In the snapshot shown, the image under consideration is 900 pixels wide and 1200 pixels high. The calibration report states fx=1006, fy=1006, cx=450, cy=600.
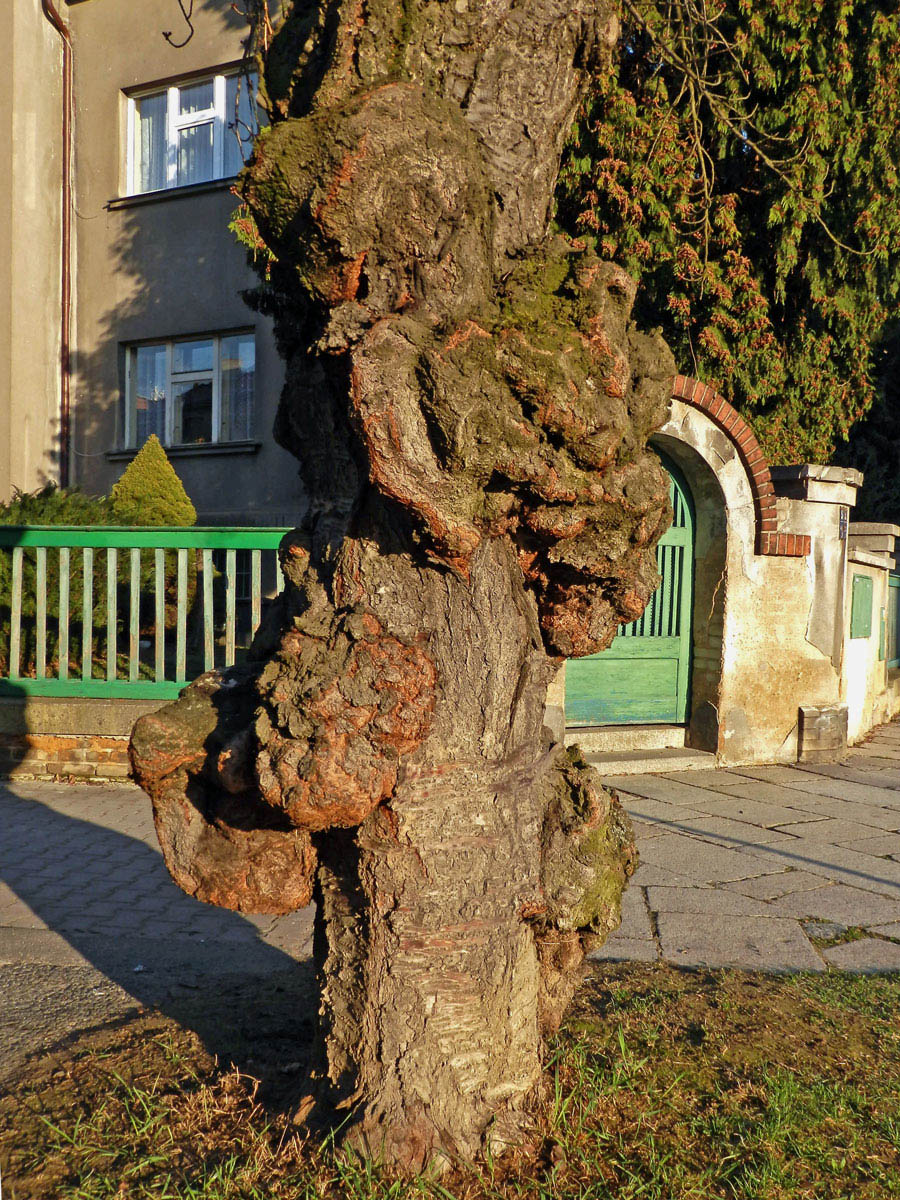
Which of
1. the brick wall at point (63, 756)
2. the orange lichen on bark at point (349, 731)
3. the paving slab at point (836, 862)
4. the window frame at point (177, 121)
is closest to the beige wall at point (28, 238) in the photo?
the window frame at point (177, 121)

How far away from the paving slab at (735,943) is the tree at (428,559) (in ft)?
5.35

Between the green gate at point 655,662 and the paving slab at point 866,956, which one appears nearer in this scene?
the paving slab at point 866,956

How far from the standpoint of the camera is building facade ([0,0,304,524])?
1314cm

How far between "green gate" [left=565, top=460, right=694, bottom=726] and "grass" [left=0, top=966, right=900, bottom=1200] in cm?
526

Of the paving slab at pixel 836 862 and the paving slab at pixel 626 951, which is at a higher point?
the paving slab at pixel 626 951

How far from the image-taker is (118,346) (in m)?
14.1

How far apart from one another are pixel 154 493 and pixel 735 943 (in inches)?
349

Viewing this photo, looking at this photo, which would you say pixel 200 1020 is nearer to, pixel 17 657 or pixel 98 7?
pixel 17 657

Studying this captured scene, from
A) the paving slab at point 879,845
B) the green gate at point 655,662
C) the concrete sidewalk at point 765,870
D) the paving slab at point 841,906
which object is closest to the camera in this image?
the concrete sidewalk at point 765,870

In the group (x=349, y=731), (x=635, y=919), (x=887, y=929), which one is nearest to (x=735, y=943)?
(x=635, y=919)

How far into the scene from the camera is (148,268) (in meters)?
13.7

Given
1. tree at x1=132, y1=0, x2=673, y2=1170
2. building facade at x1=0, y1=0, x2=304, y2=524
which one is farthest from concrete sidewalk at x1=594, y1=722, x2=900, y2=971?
building facade at x1=0, y1=0, x2=304, y2=524

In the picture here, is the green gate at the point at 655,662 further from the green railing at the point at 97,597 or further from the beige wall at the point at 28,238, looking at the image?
the beige wall at the point at 28,238

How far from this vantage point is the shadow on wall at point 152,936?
3.24 m
